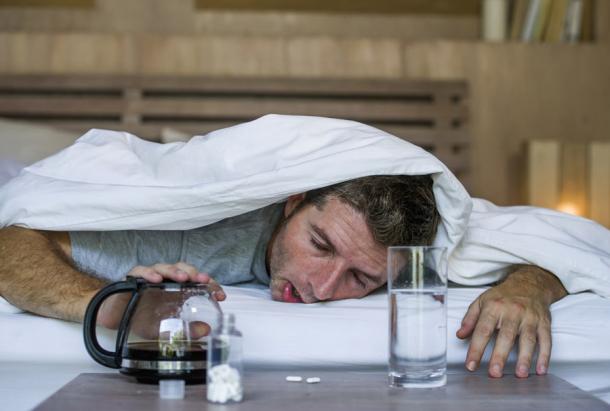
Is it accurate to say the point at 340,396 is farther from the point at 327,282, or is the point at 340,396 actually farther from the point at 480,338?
the point at 327,282

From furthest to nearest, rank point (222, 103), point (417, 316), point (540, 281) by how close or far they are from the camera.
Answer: point (222, 103) < point (540, 281) < point (417, 316)

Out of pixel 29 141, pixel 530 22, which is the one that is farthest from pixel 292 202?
pixel 530 22

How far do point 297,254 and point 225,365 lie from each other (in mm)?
574

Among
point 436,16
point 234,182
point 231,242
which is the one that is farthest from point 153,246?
point 436,16

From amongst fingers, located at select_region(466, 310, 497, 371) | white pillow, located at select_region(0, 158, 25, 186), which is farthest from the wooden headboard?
fingers, located at select_region(466, 310, 497, 371)

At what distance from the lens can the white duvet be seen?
1.50 m

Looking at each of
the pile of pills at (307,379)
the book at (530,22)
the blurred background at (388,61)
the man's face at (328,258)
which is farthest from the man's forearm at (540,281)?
the book at (530,22)

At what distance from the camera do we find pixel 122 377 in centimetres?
120

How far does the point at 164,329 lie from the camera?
116cm

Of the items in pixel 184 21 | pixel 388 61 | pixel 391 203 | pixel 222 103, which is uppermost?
pixel 184 21

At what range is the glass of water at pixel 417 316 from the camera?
1119 mm

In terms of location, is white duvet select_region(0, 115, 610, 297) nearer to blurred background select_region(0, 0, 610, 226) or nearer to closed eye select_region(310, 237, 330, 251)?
closed eye select_region(310, 237, 330, 251)

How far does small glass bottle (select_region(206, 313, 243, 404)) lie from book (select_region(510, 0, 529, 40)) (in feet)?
8.74

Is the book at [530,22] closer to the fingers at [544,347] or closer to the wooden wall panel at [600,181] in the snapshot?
the wooden wall panel at [600,181]
